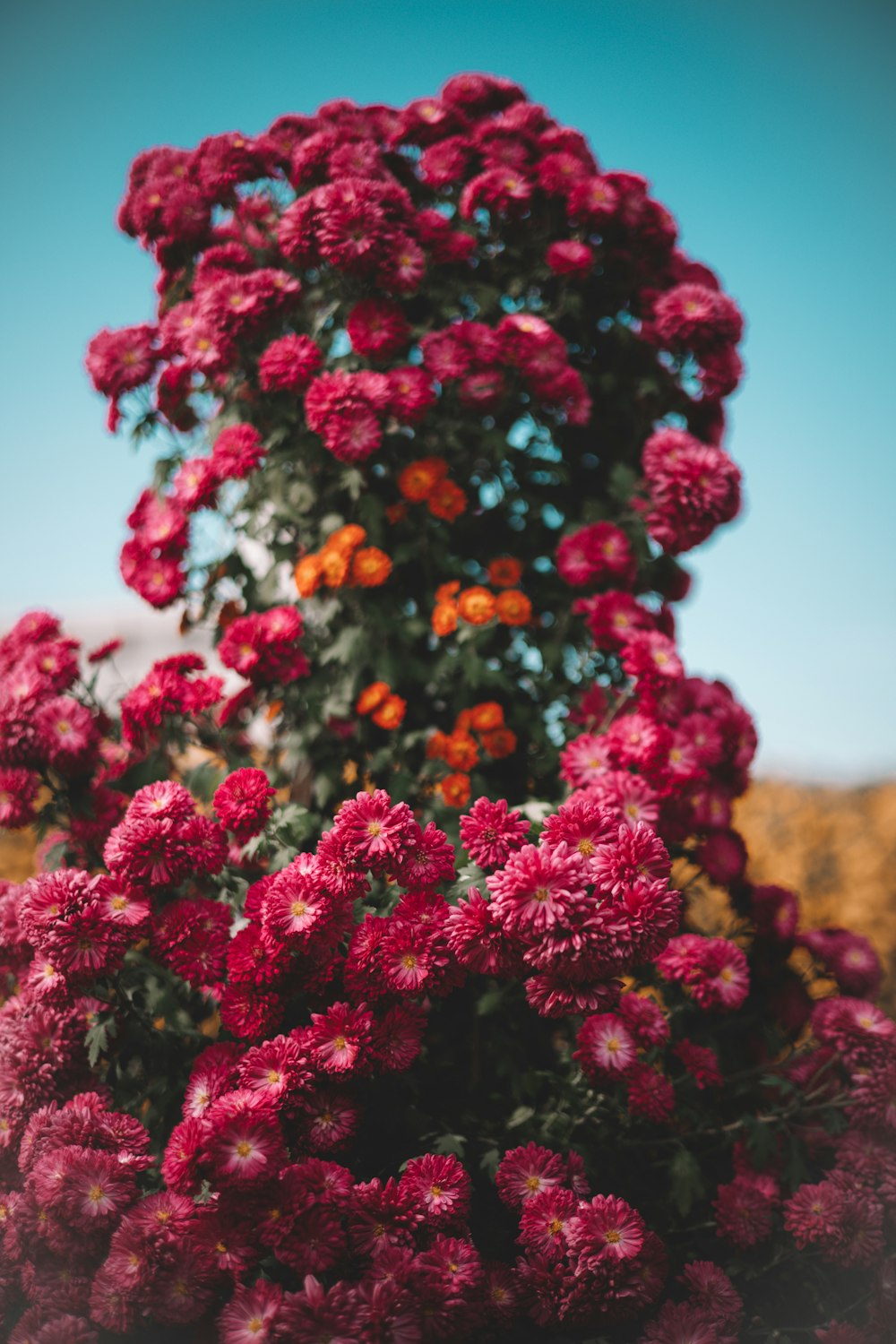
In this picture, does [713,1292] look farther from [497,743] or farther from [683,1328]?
[497,743]

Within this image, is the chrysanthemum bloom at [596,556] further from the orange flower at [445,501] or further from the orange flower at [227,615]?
the orange flower at [227,615]

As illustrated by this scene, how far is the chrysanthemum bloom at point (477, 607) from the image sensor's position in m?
2.25

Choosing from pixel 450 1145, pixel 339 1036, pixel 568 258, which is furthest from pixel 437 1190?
pixel 568 258

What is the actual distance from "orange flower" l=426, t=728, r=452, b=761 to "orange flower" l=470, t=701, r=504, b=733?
83mm

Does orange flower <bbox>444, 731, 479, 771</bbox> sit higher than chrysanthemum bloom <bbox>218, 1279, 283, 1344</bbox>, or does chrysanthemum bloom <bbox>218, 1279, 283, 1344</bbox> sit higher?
orange flower <bbox>444, 731, 479, 771</bbox>

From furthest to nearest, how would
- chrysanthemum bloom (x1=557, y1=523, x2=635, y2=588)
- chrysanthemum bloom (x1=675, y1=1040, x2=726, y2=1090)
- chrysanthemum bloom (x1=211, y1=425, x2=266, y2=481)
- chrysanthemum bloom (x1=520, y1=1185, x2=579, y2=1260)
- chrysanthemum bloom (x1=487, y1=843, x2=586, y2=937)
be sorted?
chrysanthemum bloom (x1=557, y1=523, x2=635, y2=588) → chrysanthemum bloom (x1=211, y1=425, x2=266, y2=481) → chrysanthemum bloom (x1=675, y1=1040, x2=726, y2=1090) → chrysanthemum bloom (x1=520, y1=1185, x2=579, y2=1260) → chrysanthemum bloom (x1=487, y1=843, x2=586, y2=937)

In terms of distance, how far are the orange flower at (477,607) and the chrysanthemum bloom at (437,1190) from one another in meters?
1.17

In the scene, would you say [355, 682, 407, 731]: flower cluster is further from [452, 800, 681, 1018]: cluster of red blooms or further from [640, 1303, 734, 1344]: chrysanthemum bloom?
[640, 1303, 734, 1344]: chrysanthemum bloom

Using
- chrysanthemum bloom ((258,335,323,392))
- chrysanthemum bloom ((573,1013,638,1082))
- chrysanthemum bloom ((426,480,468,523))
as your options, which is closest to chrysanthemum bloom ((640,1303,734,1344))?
chrysanthemum bloom ((573,1013,638,1082))

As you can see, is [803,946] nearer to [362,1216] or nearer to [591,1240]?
[591,1240]

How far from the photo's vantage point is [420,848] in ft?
5.11

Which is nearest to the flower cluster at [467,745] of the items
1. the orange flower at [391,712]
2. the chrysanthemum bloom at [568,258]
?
the orange flower at [391,712]

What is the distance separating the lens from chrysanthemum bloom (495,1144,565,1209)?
163cm

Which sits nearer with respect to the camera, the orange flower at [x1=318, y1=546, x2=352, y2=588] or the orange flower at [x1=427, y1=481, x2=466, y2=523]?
the orange flower at [x1=318, y1=546, x2=352, y2=588]
